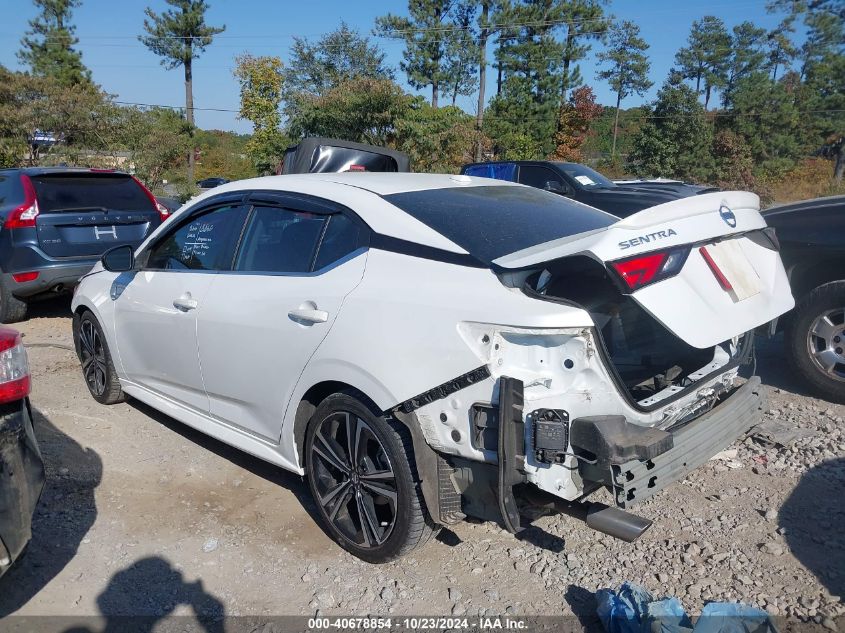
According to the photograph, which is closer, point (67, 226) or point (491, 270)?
point (491, 270)

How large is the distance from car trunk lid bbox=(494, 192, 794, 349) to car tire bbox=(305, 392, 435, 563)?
88 cm

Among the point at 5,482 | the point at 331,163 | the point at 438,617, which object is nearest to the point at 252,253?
the point at 5,482

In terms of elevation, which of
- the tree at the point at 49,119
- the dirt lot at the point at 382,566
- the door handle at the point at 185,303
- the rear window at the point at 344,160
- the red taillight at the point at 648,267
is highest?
the tree at the point at 49,119

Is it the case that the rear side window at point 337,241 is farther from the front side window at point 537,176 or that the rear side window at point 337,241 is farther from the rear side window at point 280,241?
the front side window at point 537,176

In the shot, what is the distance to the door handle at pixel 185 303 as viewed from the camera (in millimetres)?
3781

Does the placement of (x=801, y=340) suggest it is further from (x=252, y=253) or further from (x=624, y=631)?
(x=252, y=253)

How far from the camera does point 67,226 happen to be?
7.15 m

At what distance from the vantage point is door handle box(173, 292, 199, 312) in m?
3.78

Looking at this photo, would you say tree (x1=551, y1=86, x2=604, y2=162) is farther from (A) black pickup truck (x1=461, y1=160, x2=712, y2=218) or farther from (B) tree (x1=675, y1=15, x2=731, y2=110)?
(A) black pickup truck (x1=461, y1=160, x2=712, y2=218)

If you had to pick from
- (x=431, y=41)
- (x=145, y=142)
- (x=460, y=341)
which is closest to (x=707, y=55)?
(x=431, y=41)

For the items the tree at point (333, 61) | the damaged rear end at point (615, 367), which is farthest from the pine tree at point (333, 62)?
the damaged rear end at point (615, 367)

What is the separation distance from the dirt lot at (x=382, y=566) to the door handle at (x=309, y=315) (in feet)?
3.63

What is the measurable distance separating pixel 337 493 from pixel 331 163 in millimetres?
5102

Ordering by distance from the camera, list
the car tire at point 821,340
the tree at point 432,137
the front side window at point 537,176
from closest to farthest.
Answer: the car tire at point 821,340
the front side window at point 537,176
the tree at point 432,137
